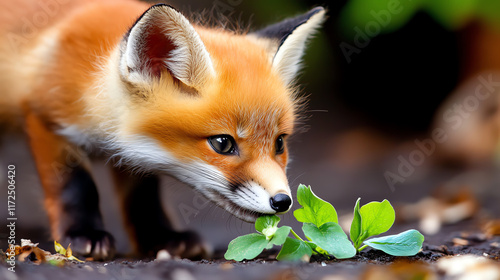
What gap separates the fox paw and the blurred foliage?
3267mm

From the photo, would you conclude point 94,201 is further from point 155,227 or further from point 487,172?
point 487,172

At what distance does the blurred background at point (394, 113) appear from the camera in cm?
546

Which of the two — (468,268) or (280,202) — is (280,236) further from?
(468,268)

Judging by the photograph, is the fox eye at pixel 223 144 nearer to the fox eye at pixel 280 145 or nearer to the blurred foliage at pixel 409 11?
the fox eye at pixel 280 145

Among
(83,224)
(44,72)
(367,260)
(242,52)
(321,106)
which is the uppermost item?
(321,106)

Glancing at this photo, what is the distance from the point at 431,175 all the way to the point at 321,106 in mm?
1950

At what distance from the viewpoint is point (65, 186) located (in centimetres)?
349

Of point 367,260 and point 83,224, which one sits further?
point 83,224

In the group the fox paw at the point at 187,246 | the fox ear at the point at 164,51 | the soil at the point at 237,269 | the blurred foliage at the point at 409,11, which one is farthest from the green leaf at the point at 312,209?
the blurred foliage at the point at 409,11

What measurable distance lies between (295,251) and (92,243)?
1410 millimetres

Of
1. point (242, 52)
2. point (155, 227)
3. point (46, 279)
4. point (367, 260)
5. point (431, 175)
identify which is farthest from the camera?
point (431, 175)

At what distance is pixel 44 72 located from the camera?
140 inches

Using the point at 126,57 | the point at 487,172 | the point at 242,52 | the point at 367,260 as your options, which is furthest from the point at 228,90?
the point at 487,172

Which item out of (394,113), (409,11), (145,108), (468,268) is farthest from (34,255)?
(394,113)
